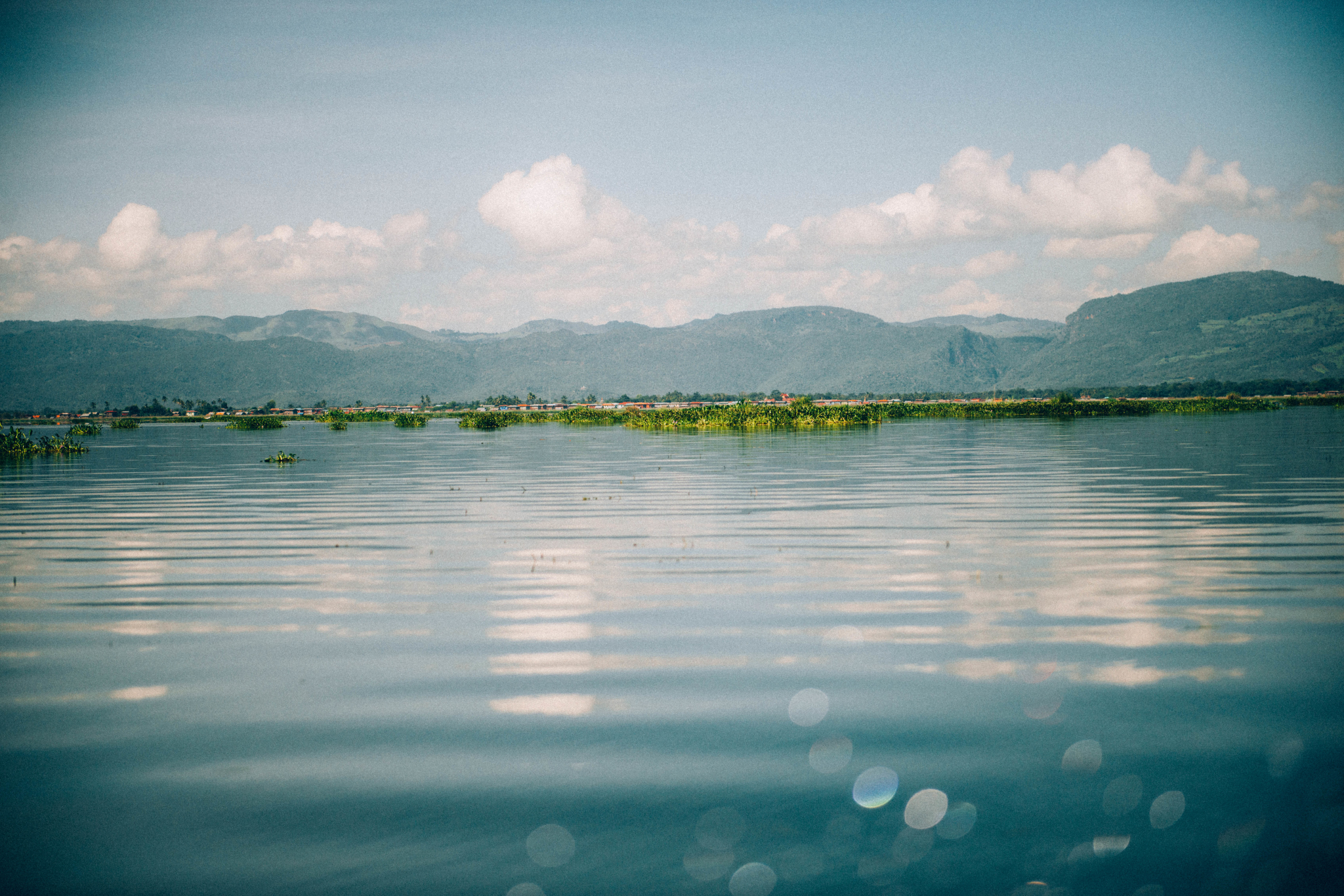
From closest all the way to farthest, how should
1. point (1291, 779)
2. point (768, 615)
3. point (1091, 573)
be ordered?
1. point (1291, 779)
2. point (768, 615)
3. point (1091, 573)

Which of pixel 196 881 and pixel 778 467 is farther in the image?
pixel 778 467

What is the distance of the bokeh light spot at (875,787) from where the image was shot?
8.12 meters

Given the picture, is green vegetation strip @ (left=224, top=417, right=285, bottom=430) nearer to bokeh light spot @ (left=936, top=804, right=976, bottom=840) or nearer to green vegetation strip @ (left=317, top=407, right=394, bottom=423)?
green vegetation strip @ (left=317, top=407, right=394, bottom=423)

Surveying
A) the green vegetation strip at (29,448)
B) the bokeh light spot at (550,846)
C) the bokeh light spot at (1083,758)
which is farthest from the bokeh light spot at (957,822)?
the green vegetation strip at (29,448)

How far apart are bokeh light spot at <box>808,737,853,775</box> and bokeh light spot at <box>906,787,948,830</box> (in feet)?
2.74

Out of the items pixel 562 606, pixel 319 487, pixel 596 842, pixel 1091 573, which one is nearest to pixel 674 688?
pixel 596 842

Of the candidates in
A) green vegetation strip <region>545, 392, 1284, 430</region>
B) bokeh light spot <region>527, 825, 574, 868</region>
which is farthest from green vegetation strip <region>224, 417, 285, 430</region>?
bokeh light spot <region>527, 825, 574, 868</region>

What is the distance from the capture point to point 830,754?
9.07m

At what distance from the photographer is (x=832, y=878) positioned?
7.01m

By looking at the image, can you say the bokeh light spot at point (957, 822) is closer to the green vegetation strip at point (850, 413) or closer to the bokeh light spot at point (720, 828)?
the bokeh light spot at point (720, 828)

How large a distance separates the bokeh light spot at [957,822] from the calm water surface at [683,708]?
1.2 inches

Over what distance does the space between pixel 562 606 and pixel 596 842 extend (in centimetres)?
820

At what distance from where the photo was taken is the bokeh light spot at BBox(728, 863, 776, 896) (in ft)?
22.6

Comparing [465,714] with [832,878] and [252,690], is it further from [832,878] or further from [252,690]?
[832,878]
